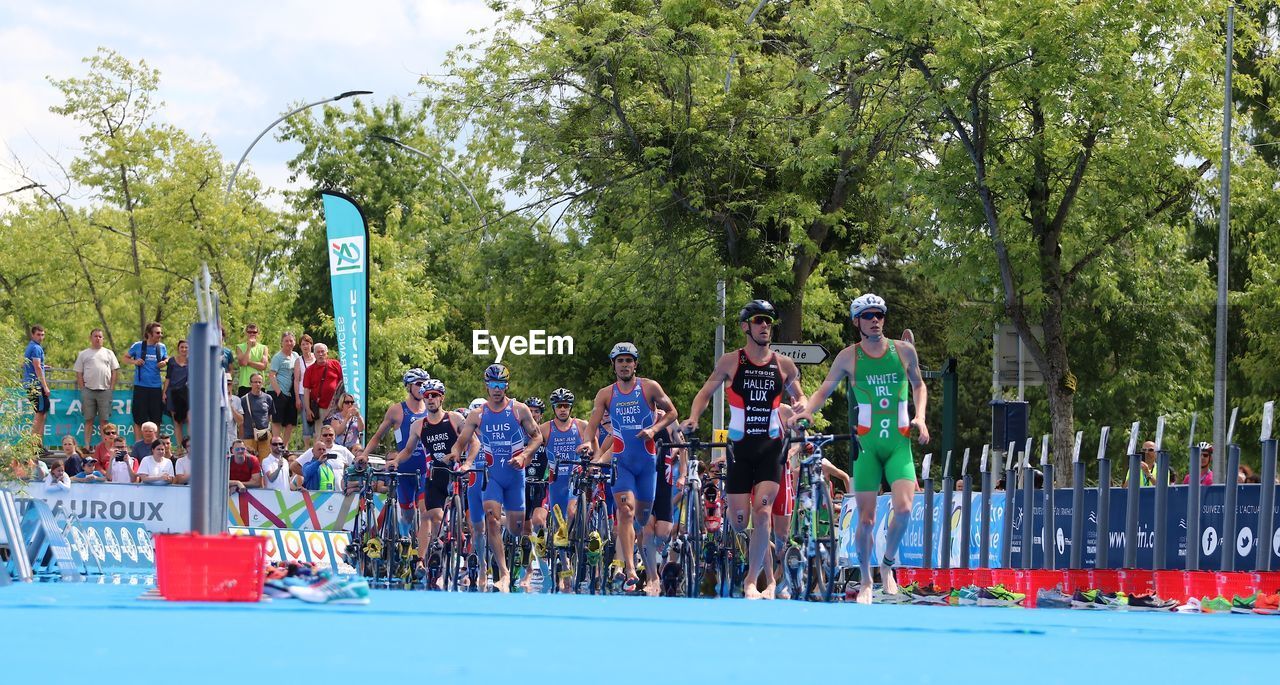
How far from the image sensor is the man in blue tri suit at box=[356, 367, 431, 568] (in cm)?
1948

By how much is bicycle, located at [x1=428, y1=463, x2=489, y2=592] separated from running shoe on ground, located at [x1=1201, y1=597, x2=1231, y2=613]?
683cm

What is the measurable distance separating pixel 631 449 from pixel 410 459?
144 inches

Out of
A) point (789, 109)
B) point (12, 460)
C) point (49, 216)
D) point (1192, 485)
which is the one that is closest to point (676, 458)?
point (1192, 485)

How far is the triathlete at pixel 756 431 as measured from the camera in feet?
47.9

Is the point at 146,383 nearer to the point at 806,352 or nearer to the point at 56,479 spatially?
the point at 56,479

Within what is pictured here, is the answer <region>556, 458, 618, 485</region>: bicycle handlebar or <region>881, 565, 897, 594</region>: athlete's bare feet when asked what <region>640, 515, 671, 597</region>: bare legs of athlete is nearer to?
<region>556, 458, 618, 485</region>: bicycle handlebar

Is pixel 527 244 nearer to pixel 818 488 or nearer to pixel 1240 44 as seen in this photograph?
pixel 1240 44

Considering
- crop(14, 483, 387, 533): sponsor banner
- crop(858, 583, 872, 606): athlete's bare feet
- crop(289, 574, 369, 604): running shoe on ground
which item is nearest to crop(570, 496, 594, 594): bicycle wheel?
crop(858, 583, 872, 606): athlete's bare feet

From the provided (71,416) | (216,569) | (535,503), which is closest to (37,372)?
(71,416)

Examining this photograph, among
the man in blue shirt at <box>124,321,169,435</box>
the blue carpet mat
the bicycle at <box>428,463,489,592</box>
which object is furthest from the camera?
the man in blue shirt at <box>124,321,169,435</box>

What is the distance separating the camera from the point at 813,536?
46.4ft

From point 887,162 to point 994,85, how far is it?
12.1ft

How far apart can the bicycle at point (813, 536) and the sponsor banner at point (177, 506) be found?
30.0 ft

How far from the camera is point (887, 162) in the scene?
32.2 metres
